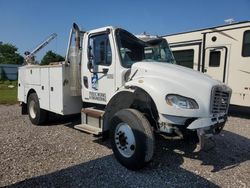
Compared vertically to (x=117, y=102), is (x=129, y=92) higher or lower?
higher

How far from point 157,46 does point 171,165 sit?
2619mm

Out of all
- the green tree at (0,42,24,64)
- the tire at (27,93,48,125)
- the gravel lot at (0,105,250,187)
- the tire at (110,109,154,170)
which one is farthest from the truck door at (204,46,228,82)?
the green tree at (0,42,24,64)

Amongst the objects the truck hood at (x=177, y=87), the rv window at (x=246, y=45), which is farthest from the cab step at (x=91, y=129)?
the rv window at (x=246, y=45)

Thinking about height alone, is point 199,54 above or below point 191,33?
below

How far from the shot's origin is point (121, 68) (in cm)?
485

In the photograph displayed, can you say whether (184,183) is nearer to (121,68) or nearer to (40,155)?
(121,68)

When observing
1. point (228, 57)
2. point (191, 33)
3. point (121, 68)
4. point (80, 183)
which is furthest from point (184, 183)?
point (191, 33)

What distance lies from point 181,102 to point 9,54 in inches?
3405

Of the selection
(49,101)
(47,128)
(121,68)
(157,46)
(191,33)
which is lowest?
(47,128)

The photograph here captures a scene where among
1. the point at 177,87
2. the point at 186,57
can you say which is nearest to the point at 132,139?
the point at 177,87

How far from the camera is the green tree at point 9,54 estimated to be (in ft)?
257

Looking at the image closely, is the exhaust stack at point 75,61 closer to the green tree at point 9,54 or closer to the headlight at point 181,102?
the headlight at point 181,102

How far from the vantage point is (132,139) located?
421 cm

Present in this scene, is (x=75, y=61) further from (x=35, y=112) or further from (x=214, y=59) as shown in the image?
(x=214, y=59)
